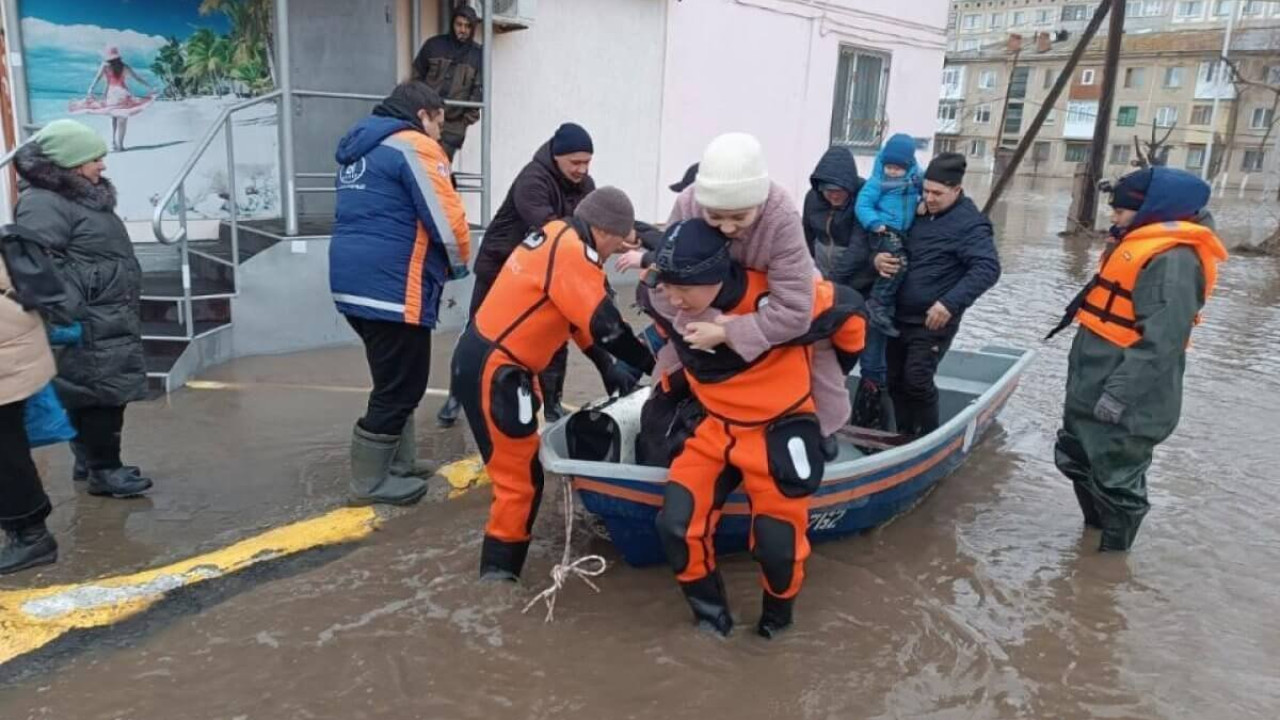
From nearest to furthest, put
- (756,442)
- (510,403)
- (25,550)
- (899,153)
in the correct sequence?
1. (756,442)
2. (510,403)
3. (25,550)
4. (899,153)

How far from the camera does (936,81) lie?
15.0m

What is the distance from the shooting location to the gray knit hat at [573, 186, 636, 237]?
A: 3549 millimetres

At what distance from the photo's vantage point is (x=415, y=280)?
13.8ft

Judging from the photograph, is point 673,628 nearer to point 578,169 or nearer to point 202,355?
point 578,169

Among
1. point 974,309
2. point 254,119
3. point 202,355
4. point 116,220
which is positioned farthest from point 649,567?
point 974,309

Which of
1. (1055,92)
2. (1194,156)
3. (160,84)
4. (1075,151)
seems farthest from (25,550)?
(1075,151)

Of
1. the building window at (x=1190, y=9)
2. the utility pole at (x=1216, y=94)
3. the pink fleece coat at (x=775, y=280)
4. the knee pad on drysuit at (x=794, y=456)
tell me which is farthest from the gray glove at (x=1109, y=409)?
the building window at (x=1190, y=9)

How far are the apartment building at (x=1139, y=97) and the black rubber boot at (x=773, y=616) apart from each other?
4650cm

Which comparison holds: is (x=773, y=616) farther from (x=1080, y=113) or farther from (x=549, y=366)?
(x=1080, y=113)

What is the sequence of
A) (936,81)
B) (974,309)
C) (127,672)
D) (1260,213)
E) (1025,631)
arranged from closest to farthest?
(127,672) → (1025,631) → (974,309) → (936,81) → (1260,213)

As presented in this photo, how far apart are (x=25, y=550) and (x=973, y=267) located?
4.57m

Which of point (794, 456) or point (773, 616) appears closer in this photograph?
point (794, 456)

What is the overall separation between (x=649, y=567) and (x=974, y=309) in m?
8.24

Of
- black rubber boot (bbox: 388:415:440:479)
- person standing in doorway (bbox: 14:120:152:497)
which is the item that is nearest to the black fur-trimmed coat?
person standing in doorway (bbox: 14:120:152:497)
